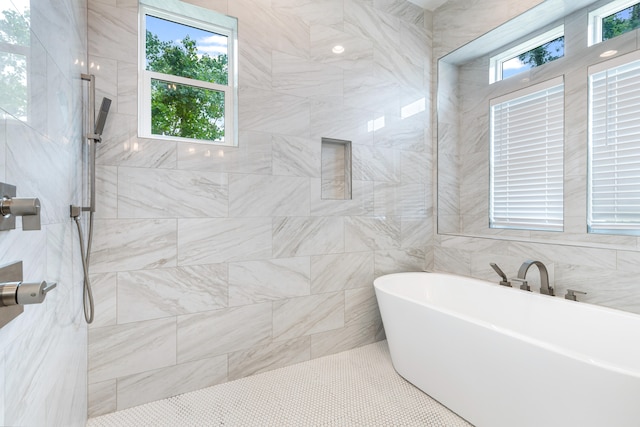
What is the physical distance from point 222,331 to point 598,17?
366 cm

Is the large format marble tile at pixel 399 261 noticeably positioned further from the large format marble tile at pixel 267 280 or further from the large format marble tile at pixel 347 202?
the large format marble tile at pixel 267 280

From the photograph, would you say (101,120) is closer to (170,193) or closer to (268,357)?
(170,193)

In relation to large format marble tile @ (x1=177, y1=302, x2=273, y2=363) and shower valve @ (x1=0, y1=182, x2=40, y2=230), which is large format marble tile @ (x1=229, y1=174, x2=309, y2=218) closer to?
large format marble tile @ (x1=177, y1=302, x2=273, y2=363)

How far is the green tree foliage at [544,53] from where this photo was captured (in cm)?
263

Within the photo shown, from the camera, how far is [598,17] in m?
2.39

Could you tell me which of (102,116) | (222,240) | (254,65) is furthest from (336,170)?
(102,116)

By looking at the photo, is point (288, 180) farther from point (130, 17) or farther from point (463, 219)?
point (463, 219)

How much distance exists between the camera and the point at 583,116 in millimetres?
2461

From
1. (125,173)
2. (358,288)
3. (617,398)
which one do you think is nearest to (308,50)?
(125,173)

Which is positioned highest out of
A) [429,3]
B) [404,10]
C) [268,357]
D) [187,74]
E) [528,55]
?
[429,3]

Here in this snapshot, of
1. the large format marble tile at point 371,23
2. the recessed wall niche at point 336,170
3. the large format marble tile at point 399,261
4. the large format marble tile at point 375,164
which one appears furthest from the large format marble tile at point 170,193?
the large format marble tile at point 371,23

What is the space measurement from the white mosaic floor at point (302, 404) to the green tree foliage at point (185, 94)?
1734mm

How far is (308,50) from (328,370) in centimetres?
246

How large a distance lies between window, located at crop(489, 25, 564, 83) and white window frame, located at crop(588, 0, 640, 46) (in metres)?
0.20
